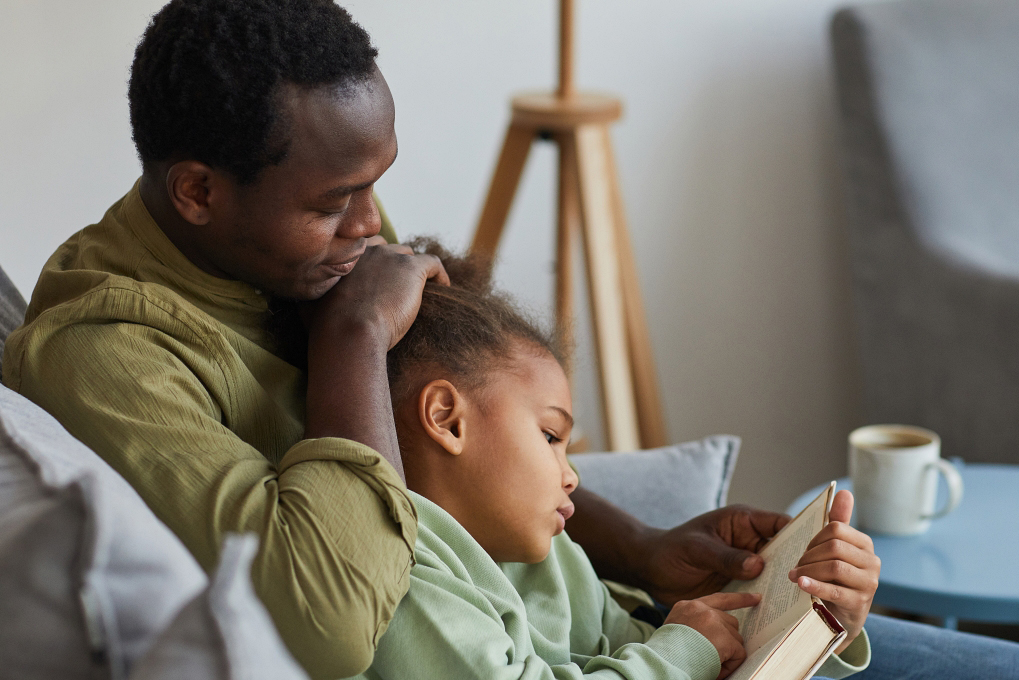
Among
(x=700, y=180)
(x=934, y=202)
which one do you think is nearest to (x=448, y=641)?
(x=934, y=202)

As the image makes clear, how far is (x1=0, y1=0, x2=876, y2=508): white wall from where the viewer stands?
1.87m

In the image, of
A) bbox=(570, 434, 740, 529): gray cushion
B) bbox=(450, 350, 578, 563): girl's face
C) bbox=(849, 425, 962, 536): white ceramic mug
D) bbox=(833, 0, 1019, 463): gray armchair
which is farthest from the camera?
bbox=(833, 0, 1019, 463): gray armchair

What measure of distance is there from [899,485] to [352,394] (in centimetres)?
87

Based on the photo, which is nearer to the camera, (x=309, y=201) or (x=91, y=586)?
(x=91, y=586)

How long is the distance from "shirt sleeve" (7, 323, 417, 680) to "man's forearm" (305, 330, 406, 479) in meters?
0.04

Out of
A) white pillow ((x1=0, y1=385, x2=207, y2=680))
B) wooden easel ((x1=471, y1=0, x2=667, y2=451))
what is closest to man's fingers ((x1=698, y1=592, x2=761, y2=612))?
white pillow ((x1=0, y1=385, x2=207, y2=680))

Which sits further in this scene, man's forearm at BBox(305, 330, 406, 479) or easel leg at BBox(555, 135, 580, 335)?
easel leg at BBox(555, 135, 580, 335)

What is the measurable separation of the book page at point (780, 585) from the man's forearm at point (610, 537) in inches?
3.6

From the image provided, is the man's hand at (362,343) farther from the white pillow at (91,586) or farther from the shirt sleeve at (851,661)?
the shirt sleeve at (851,661)

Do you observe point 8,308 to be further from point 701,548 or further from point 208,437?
point 701,548

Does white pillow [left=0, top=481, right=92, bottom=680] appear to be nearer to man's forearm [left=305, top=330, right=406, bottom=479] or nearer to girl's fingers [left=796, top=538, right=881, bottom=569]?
man's forearm [left=305, top=330, right=406, bottom=479]

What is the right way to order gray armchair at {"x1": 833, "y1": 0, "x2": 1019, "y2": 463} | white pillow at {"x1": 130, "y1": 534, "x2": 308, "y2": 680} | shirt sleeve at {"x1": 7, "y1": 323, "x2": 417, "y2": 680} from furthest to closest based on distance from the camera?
gray armchair at {"x1": 833, "y1": 0, "x2": 1019, "y2": 463}, shirt sleeve at {"x1": 7, "y1": 323, "x2": 417, "y2": 680}, white pillow at {"x1": 130, "y1": 534, "x2": 308, "y2": 680}

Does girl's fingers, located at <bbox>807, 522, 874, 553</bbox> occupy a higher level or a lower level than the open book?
higher

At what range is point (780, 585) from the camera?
0.76m
